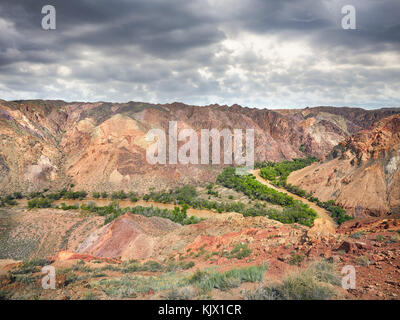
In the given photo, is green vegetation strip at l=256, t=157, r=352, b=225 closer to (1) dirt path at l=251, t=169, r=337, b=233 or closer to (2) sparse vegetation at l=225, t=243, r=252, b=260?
(1) dirt path at l=251, t=169, r=337, b=233

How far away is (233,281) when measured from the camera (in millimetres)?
6852

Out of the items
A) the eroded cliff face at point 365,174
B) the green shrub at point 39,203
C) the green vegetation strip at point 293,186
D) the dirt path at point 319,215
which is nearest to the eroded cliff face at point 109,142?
the eroded cliff face at point 365,174

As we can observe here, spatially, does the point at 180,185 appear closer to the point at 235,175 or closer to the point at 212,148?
the point at 235,175

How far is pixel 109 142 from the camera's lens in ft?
168

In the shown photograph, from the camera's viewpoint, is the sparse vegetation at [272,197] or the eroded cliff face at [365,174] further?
the eroded cliff face at [365,174]

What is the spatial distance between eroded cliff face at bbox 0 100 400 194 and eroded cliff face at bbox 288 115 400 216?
257 cm

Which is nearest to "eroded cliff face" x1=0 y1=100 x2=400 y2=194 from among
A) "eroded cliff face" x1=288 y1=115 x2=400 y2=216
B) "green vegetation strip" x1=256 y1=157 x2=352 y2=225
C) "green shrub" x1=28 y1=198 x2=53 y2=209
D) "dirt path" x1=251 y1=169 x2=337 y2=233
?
"eroded cliff face" x1=288 y1=115 x2=400 y2=216

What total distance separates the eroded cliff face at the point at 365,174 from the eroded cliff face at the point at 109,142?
2571mm

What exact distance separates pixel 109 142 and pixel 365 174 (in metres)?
46.7

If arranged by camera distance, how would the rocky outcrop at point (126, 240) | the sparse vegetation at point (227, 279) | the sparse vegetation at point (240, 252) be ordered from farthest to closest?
the rocky outcrop at point (126, 240) < the sparse vegetation at point (240, 252) < the sparse vegetation at point (227, 279)

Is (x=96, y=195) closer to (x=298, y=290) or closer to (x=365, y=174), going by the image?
(x=298, y=290)

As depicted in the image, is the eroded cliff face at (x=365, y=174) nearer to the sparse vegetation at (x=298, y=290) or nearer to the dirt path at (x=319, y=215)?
the dirt path at (x=319, y=215)

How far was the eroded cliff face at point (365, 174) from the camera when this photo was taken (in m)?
33.6
